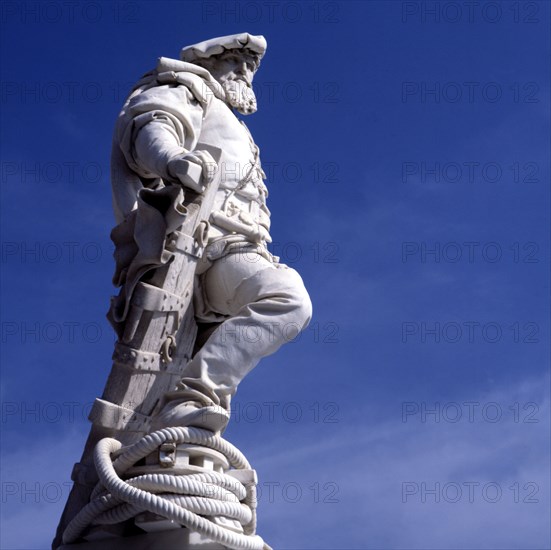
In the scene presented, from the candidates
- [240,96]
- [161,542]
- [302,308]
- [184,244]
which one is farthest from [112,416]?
[240,96]

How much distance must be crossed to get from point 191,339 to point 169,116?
1392 mm

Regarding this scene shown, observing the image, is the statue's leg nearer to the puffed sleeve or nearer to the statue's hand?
the statue's hand

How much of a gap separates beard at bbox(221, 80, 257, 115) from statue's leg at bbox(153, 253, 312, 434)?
Result: 4.48ft

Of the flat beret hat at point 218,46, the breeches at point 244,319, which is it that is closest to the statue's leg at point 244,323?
the breeches at point 244,319

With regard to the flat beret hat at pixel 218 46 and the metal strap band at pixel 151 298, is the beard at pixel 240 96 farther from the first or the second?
the metal strap band at pixel 151 298

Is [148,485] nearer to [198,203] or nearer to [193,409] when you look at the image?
[193,409]

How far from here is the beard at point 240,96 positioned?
23.6ft

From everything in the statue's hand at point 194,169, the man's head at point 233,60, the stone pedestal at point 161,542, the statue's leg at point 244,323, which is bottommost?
the stone pedestal at point 161,542

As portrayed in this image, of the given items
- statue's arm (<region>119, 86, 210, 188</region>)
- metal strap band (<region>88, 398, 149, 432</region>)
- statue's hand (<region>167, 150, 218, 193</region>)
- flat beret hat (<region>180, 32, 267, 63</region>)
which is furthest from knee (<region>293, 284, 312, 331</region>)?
flat beret hat (<region>180, 32, 267, 63</region>)

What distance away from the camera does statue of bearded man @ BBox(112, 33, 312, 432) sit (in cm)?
581

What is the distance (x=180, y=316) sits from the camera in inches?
242

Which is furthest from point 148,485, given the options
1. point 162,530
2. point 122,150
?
point 122,150

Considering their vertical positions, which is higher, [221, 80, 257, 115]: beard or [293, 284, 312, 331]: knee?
[221, 80, 257, 115]: beard

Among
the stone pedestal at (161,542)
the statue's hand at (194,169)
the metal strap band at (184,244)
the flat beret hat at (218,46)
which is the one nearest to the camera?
the stone pedestal at (161,542)
